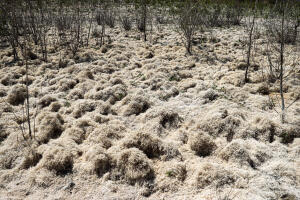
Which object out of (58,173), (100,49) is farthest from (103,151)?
(100,49)

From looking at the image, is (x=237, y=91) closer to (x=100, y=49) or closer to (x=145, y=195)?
(x=145, y=195)

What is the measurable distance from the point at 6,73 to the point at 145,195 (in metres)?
4.23

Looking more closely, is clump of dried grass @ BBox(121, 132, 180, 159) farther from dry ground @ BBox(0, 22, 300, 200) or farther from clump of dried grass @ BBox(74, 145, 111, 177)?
clump of dried grass @ BBox(74, 145, 111, 177)

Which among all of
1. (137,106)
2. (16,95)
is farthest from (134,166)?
(16,95)

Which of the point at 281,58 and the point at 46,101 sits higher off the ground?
the point at 281,58

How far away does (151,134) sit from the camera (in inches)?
107

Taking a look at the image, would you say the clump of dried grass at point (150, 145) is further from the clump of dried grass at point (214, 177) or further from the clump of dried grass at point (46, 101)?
the clump of dried grass at point (46, 101)

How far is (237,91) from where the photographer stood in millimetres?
3758

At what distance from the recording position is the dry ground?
7.03 ft

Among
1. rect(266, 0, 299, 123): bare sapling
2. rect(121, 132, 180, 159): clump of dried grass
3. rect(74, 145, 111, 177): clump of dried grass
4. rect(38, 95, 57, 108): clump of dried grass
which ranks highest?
rect(266, 0, 299, 123): bare sapling

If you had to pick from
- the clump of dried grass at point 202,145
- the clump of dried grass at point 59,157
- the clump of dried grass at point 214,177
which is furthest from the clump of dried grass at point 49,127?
the clump of dried grass at point 214,177

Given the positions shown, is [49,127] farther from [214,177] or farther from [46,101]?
[214,177]

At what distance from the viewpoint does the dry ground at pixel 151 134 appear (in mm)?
2143

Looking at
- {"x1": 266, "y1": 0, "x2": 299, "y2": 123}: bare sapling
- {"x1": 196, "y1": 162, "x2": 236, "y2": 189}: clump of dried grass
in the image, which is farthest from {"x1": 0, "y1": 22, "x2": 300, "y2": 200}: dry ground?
{"x1": 266, "y1": 0, "x2": 299, "y2": 123}: bare sapling
